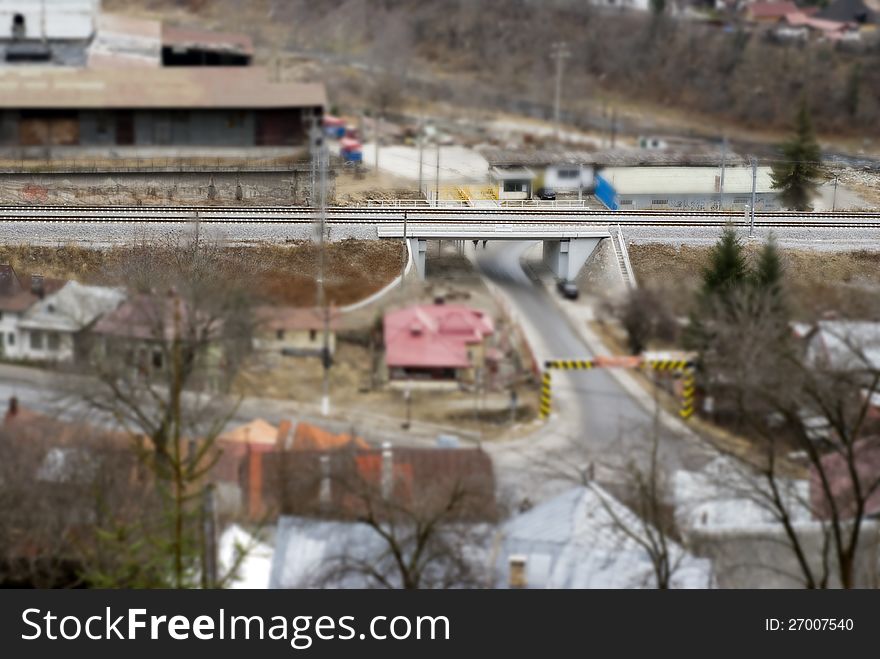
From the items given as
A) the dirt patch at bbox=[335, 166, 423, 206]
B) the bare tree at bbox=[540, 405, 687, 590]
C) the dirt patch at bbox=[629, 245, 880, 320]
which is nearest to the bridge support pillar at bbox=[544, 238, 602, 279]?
the dirt patch at bbox=[629, 245, 880, 320]

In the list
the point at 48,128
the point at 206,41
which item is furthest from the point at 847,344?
the point at 206,41

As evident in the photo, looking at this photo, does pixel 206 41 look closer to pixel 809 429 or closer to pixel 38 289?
pixel 38 289

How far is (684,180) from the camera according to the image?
1407cm

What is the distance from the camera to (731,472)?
387 cm

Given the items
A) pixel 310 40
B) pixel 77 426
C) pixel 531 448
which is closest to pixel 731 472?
pixel 531 448

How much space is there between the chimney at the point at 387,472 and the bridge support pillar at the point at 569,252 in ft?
20.9

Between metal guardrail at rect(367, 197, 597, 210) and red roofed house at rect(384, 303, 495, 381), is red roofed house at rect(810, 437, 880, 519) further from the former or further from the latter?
metal guardrail at rect(367, 197, 597, 210)

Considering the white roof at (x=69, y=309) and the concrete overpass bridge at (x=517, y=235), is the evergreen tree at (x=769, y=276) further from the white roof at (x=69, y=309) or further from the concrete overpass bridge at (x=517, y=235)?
the concrete overpass bridge at (x=517, y=235)

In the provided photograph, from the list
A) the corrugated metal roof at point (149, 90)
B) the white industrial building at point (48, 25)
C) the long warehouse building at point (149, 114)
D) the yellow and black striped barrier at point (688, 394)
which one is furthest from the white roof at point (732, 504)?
the white industrial building at point (48, 25)

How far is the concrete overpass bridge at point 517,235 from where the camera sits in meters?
10.7

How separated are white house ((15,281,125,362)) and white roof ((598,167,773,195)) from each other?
34.3 ft

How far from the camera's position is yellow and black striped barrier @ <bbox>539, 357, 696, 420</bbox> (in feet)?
13.0
